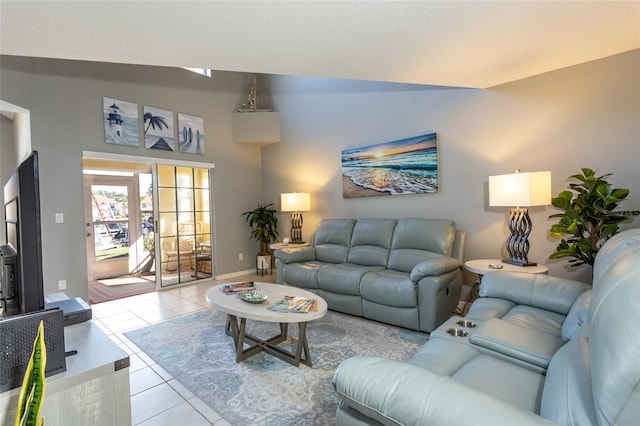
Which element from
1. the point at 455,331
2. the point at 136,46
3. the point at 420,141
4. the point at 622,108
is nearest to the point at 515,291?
the point at 455,331

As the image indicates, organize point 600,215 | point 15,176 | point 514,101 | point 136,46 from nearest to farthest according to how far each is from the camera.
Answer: point 15,176 → point 136,46 → point 600,215 → point 514,101

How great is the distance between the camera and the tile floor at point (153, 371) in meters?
1.77

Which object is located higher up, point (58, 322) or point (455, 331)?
point (58, 322)

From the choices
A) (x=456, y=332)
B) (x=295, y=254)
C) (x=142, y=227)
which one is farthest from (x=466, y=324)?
(x=142, y=227)

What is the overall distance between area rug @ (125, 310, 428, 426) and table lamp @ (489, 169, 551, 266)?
118 centimetres

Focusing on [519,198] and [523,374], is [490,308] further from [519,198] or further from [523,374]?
[519,198]

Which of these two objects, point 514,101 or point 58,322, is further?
point 514,101

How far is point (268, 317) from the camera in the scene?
6.84 ft

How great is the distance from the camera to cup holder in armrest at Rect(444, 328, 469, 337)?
168cm

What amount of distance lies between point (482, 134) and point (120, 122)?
4.63 metres

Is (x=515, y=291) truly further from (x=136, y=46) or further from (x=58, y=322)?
(x=136, y=46)

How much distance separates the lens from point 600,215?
234cm

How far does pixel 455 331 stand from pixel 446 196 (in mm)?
2167

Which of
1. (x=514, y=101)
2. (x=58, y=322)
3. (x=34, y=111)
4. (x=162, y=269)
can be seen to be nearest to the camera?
(x=58, y=322)
